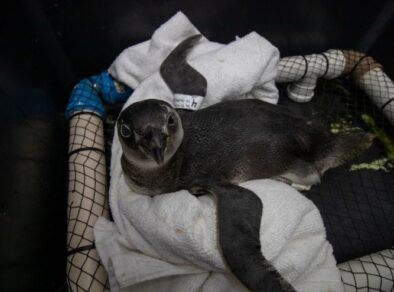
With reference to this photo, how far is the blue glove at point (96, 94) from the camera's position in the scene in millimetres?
1315

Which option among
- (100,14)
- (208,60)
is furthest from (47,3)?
(208,60)

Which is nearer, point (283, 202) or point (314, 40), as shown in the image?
point (283, 202)

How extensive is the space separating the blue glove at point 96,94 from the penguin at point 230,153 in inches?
12.8

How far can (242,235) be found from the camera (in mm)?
769

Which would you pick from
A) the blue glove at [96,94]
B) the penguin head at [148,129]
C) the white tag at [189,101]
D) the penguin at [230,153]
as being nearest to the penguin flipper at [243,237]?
the penguin at [230,153]

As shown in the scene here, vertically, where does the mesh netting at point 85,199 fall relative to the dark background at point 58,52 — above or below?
below

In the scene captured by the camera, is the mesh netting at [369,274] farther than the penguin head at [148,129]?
Yes

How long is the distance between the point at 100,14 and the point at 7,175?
85 centimetres

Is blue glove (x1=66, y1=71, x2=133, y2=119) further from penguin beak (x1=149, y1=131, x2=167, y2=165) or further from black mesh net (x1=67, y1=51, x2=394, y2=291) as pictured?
penguin beak (x1=149, y1=131, x2=167, y2=165)

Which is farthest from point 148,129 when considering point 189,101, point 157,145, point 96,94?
point 96,94

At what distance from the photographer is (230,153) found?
0.99 meters

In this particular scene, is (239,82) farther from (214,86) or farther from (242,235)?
(242,235)

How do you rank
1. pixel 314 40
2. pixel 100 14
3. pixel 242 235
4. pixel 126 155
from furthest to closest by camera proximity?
1. pixel 314 40
2. pixel 100 14
3. pixel 126 155
4. pixel 242 235

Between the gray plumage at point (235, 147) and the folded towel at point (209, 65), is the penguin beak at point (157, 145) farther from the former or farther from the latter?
the folded towel at point (209, 65)
